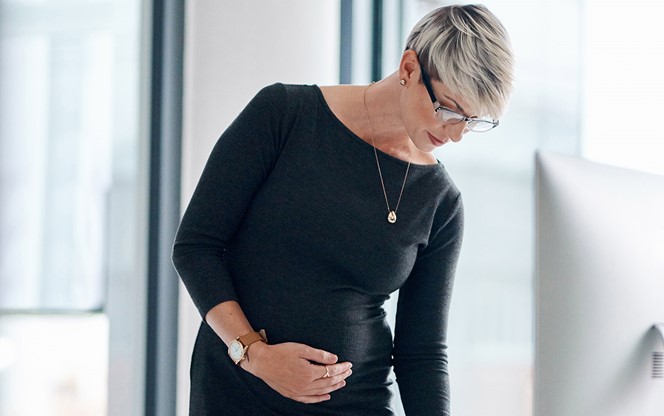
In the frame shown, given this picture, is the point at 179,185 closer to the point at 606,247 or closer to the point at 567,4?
the point at 567,4

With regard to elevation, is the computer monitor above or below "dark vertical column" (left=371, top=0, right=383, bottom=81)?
below

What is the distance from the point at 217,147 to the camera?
129 cm

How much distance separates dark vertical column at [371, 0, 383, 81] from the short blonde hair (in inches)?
60.9

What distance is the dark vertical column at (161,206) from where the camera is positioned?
2.21 meters

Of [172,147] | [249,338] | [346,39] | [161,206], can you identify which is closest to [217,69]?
[172,147]

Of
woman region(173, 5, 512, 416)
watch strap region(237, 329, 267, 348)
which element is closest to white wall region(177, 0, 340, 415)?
woman region(173, 5, 512, 416)

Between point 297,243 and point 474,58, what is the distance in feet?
1.23

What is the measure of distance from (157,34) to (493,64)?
48.2 inches

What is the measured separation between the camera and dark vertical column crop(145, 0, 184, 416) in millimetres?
2205

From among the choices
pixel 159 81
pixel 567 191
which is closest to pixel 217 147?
pixel 567 191

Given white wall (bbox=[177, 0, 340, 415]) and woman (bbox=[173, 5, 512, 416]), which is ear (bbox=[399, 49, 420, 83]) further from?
white wall (bbox=[177, 0, 340, 415])

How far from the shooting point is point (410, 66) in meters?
1.32

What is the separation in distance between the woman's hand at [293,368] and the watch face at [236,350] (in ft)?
0.03

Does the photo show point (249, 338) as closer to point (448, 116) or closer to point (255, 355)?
point (255, 355)
